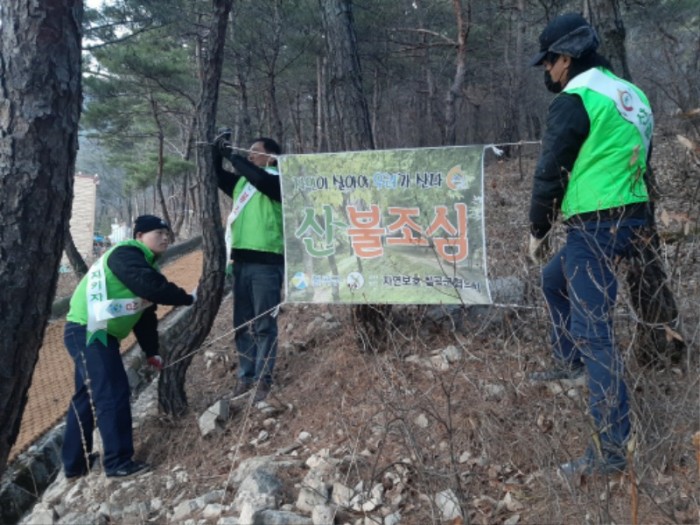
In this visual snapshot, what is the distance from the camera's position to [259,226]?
476 cm

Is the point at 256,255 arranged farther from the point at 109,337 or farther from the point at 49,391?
the point at 49,391

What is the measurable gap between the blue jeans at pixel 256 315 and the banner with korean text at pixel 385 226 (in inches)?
8.8

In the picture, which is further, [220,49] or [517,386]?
[220,49]

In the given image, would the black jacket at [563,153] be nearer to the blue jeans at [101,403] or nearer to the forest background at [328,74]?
the forest background at [328,74]

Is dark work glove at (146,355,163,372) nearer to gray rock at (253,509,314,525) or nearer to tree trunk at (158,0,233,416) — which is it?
tree trunk at (158,0,233,416)

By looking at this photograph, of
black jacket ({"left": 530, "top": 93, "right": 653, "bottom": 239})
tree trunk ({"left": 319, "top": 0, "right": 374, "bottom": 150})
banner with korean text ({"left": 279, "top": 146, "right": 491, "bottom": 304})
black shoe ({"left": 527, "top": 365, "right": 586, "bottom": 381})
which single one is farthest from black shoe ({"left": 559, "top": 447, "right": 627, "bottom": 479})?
tree trunk ({"left": 319, "top": 0, "right": 374, "bottom": 150})

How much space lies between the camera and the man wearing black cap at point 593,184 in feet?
9.02

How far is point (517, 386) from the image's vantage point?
10.9 feet

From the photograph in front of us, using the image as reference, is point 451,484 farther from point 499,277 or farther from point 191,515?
point 499,277

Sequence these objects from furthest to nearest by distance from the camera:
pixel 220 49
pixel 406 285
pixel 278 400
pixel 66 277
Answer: pixel 66 277 < pixel 220 49 < pixel 278 400 < pixel 406 285

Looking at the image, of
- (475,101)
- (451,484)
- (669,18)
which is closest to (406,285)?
(451,484)

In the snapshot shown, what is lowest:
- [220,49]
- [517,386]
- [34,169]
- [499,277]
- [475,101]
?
[517,386]

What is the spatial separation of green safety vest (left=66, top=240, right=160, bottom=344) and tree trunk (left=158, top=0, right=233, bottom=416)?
58cm

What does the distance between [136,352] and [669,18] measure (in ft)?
46.2
